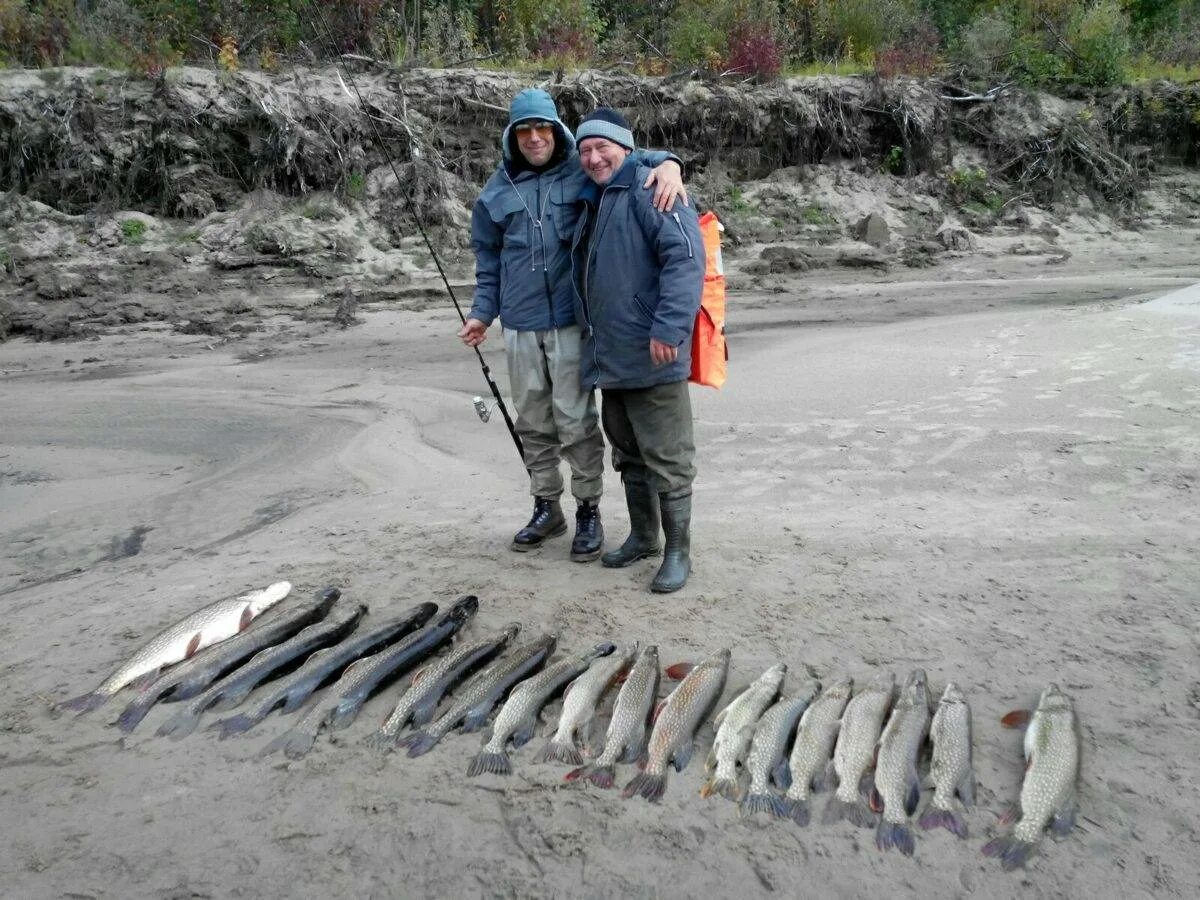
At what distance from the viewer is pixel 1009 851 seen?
101 inches

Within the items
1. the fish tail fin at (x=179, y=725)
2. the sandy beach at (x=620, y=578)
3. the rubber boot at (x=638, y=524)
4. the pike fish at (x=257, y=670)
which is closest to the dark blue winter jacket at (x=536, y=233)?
the rubber boot at (x=638, y=524)

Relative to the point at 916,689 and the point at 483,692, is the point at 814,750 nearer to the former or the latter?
the point at 916,689

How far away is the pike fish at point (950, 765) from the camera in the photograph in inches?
106

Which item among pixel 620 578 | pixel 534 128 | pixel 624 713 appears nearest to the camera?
pixel 624 713

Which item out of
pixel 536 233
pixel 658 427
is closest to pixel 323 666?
pixel 658 427

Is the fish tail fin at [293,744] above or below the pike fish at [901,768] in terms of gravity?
above

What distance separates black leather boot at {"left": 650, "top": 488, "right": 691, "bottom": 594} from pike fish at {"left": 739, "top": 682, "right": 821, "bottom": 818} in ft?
3.47

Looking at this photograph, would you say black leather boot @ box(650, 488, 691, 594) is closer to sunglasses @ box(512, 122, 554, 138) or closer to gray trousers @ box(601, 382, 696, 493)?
gray trousers @ box(601, 382, 696, 493)

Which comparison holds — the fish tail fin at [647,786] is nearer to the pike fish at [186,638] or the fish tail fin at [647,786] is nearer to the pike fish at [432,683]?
the pike fish at [432,683]

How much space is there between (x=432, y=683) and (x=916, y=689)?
5.99 feet

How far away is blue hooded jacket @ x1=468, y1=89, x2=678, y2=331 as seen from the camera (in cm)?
432

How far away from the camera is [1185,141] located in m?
18.9

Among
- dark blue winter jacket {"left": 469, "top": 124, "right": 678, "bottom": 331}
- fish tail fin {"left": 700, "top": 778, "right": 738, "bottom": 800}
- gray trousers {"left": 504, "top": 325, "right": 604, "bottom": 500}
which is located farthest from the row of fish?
dark blue winter jacket {"left": 469, "top": 124, "right": 678, "bottom": 331}

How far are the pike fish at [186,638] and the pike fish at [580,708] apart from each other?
1.65 m
